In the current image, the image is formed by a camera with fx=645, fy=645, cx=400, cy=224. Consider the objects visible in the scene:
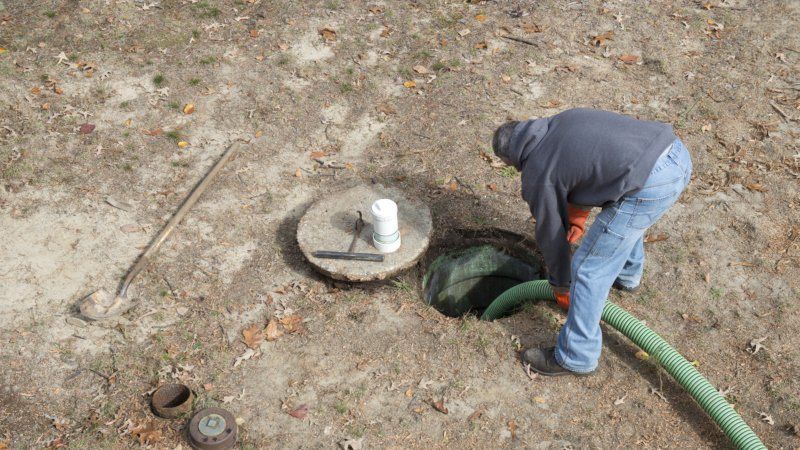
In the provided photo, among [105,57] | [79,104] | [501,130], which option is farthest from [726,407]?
[105,57]

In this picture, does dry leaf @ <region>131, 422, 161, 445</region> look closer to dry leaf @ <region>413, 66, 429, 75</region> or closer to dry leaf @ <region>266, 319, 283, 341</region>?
dry leaf @ <region>266, 319, 283, 341</region>

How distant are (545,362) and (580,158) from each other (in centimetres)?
177

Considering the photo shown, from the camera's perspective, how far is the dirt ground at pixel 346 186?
4.98 meters

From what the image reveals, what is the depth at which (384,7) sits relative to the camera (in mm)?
9102

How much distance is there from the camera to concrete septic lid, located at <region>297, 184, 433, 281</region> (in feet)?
17.9

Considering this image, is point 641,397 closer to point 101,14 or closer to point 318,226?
point 318,226

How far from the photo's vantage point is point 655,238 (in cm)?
623

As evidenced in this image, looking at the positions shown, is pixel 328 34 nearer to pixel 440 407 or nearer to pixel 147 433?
pixel 440 407

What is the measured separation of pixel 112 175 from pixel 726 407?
241 inches

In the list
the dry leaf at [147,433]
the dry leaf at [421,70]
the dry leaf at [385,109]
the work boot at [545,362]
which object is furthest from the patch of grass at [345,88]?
the dry leaf at [147,433]

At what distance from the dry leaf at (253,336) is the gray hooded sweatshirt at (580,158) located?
2.52m

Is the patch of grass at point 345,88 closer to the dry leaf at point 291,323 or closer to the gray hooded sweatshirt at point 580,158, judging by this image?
the dry leaf at point 291,323

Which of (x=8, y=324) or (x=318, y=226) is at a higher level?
(x=318, y=226)

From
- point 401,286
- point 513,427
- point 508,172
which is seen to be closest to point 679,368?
point 513,427
